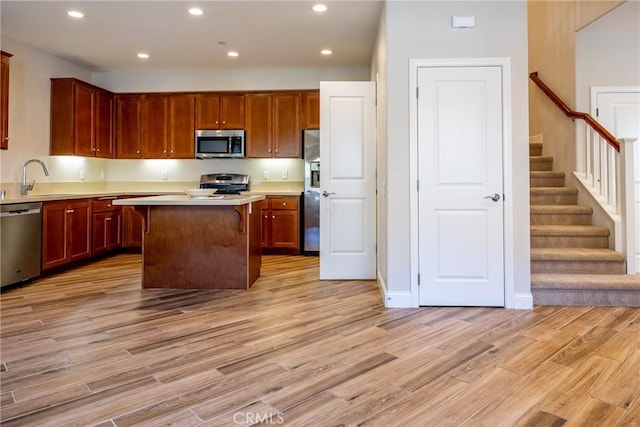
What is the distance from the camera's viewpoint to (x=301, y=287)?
13.1 ft

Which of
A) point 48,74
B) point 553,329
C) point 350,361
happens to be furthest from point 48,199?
point 553,329

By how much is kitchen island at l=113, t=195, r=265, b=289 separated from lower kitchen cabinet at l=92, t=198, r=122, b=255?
1.84m

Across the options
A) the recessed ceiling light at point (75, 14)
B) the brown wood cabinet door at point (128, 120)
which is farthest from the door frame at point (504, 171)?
the brown wood cabinet door at point (128, 120)

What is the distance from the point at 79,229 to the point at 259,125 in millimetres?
2834

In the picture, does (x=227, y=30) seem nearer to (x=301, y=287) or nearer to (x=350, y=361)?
(x=301, y=287)

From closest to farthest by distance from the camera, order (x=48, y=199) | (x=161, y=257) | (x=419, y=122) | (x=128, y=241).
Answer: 1. (x=419, y=122)
2. (x=161, y=257)
3. (x=48, y=199)
4. (x=128, y=241)

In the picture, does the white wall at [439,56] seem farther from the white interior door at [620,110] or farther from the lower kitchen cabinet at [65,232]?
the lower kitchen cabinet at [65,232]

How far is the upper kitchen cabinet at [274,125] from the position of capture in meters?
6.01

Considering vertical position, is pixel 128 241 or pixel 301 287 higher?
pixel 128 241

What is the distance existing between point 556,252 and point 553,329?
113cm

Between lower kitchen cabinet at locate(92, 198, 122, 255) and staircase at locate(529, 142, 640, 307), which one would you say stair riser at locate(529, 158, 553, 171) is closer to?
staircase at locate(529, 142, 640, 307)

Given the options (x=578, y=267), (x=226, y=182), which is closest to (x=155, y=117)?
(x=226, y=182)

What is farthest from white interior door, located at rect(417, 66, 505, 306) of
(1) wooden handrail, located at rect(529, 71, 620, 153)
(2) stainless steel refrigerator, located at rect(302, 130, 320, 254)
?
(2) stainless steel refrigerator, located at rect(302, 130, 320, 254)

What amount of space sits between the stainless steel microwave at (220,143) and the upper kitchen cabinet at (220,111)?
0.37 feet
